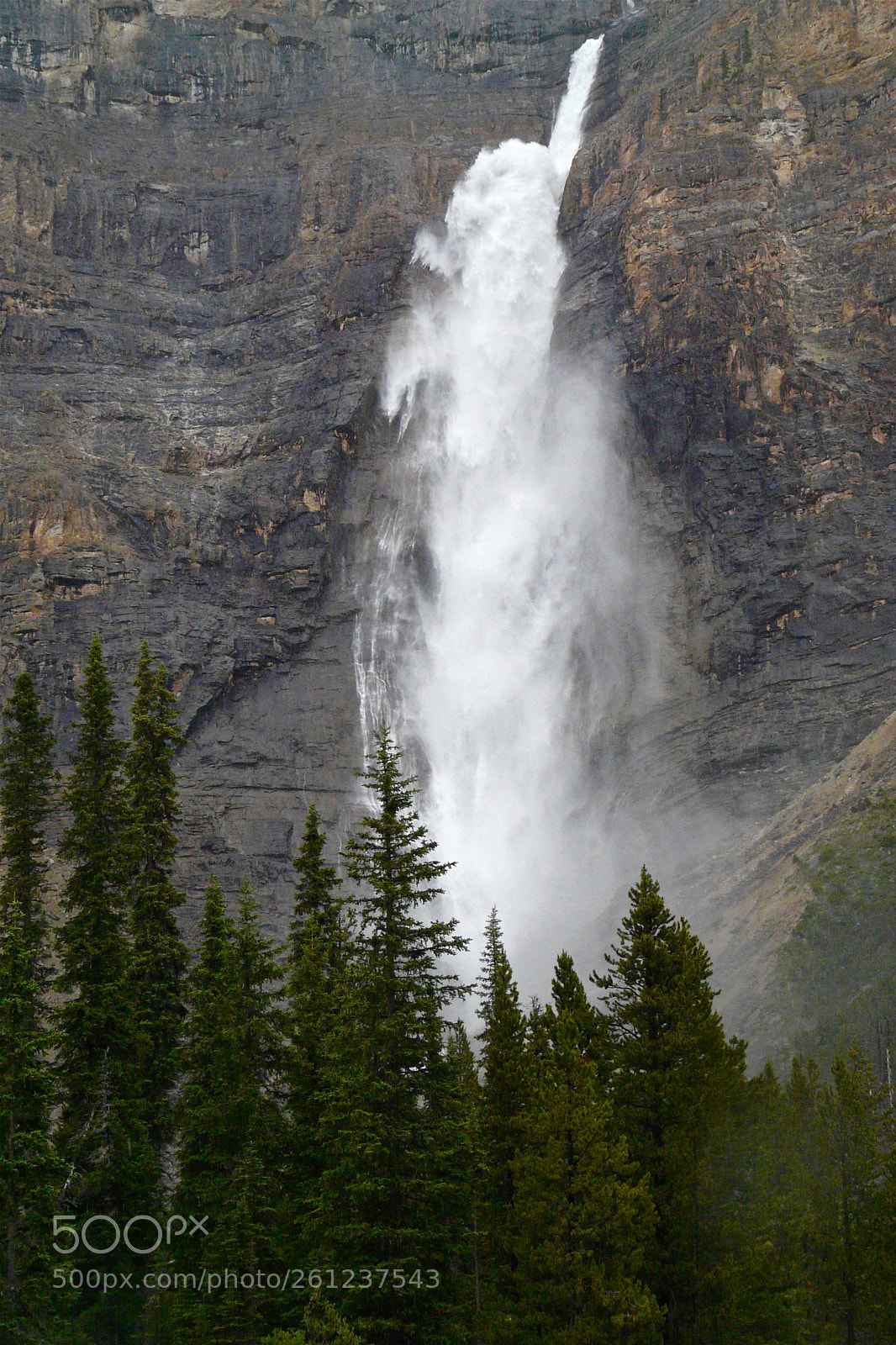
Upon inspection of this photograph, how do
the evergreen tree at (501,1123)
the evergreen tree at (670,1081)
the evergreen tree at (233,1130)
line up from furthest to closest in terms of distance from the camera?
the evergreen tree at (501,1123) → the evergreen tree at (233,1130) → the evergreen tree at (670,1081)

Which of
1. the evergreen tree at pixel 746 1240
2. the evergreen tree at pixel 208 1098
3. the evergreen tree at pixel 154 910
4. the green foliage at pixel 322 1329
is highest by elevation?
the evergreen tree at pixel 154 910

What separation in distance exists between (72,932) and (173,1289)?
7487 millimetres

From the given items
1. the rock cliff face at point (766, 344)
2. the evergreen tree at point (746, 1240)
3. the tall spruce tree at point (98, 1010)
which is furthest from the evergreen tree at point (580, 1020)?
the rock cliff face at point (766, 344)

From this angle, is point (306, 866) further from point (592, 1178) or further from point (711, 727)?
point (711, 727)

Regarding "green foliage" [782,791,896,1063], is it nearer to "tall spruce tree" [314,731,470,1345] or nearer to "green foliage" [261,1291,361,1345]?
"tall spruce tree" [314,731,470,1345]

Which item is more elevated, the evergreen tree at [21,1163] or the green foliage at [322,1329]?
the evergreen tree at [21,1163]

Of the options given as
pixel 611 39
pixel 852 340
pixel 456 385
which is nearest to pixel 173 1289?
pixel 852 340

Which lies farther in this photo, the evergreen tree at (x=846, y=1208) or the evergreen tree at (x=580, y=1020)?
the evergreen tree at (x=846, y=1208)

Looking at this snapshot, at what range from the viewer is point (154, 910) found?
105 ft


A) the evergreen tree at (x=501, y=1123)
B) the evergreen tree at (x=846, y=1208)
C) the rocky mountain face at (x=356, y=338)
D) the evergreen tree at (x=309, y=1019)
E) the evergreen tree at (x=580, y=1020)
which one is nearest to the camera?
the evergreen tree at (x=501, y=1123)

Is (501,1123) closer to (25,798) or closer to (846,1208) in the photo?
(846,1208)

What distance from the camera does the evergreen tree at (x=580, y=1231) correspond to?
20.1 metres

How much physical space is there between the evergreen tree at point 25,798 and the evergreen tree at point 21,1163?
7940mm

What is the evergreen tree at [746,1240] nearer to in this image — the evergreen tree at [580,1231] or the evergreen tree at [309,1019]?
the evergreen tree at [580,1231]
